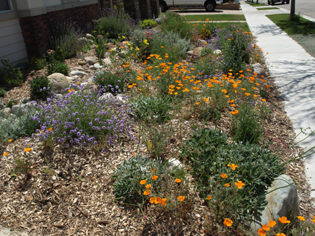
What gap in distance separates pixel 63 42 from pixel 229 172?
612 centimetres

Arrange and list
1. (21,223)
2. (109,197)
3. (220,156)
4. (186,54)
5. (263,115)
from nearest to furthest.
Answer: (21,223) → (109,197) → (220,156) → (263,115) → (186,54)

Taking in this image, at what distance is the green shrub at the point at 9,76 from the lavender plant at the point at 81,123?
188cm

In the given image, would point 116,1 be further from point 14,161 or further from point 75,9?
point 14,161

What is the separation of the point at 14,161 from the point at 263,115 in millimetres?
4185

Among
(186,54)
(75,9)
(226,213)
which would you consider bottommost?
(226,213)

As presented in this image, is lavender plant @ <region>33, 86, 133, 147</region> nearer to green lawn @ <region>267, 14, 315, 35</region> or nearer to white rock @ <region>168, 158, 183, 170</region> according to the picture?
white rock @ <region>168, 158, 183, 170</region>

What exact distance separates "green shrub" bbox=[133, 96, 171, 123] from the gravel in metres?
6.69

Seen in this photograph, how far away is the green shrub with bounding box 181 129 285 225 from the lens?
281 centimetres

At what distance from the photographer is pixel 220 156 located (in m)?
3.33

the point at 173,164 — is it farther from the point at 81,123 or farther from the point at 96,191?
the point at 81,123

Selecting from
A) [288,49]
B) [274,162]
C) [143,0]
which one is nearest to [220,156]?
[274,162]

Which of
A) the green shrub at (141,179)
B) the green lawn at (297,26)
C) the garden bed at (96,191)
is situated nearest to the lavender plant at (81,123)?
the garden bed at (96,191)

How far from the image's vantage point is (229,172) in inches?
120

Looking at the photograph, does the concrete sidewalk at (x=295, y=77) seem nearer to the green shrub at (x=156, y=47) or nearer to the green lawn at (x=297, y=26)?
the green lawn at (x=297, y=26)
